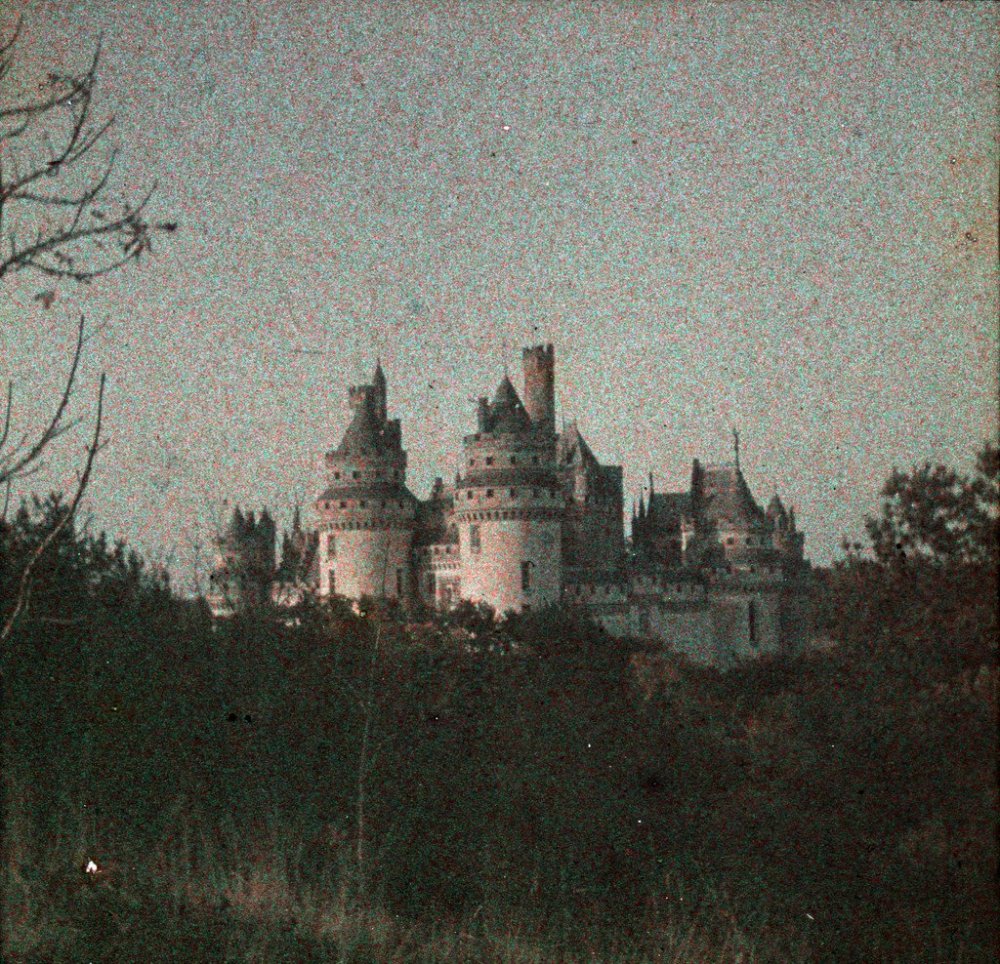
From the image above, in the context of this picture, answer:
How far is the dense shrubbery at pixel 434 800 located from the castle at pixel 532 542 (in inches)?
15.3

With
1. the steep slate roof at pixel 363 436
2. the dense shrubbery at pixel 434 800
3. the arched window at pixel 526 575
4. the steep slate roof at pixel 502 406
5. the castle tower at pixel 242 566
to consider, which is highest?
the steep slate roof at pixel 502 406

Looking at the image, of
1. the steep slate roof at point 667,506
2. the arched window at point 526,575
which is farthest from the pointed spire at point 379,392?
→ the arched window at point 526,575

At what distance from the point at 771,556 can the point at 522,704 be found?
5924mm

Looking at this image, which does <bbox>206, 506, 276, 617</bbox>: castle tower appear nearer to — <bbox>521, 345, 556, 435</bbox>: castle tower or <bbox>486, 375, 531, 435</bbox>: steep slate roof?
<bbox>486, 375, 531, 435</bbox>: steep slate roof

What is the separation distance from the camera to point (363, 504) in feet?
21.1

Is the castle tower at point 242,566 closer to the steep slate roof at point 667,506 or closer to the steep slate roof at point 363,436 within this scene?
the steep slate roof at point 363,436

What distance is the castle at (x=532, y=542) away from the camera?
5.07 metres

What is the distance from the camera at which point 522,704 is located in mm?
6383

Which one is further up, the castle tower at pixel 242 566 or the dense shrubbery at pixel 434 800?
the castle tower at pixel 242 566

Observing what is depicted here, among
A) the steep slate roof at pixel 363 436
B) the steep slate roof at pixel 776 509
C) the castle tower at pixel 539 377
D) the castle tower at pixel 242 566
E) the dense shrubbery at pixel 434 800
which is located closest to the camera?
the dense shrubbery at pixel 434 800

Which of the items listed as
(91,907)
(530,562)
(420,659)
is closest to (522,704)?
(420,659)

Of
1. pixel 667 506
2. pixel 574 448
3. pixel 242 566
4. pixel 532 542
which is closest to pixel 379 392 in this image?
pixel 242 566

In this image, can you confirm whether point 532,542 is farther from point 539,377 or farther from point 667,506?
point 539,377

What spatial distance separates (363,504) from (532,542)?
9.16 metres
